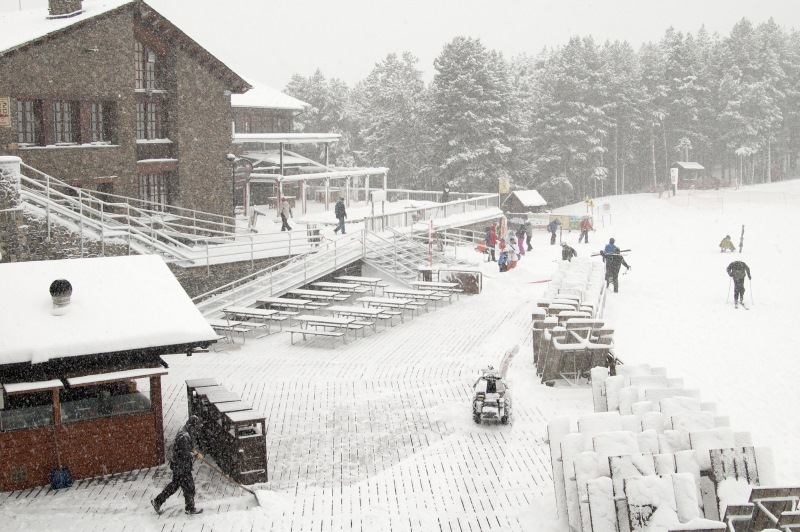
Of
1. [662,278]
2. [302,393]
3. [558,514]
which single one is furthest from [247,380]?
[662,278]

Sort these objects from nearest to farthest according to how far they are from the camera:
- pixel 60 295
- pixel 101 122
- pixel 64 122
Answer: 1. pixel 60 295
2. pixel 64 122
3. pixel 101 122

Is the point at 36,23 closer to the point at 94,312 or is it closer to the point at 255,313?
the point at 255,313

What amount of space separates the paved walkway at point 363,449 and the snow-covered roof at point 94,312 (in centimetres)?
198

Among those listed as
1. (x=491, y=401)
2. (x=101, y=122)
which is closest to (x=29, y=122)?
(x=101, y=122)

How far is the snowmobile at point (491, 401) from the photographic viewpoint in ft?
50.1

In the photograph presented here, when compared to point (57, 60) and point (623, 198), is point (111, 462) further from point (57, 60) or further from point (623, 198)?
point (623, 198)

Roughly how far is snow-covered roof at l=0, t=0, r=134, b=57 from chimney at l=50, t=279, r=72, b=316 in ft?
46.1

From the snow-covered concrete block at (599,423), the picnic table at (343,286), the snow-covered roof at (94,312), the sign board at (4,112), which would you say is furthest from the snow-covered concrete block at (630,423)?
the sign board at (4,112)

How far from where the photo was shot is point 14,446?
42.4ft

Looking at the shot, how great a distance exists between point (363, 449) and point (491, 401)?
7.63 feet

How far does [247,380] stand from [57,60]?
13624 mm

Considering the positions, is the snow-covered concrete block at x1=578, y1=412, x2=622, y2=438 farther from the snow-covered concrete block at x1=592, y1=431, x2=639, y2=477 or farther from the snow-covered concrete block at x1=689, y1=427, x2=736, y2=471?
the snow-covered concrete block at x1=689, y1=427, x2=736, y2=471

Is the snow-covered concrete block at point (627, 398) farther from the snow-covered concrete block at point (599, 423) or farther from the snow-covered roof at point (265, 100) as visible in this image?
the snow-covered roof at point (265, 100)

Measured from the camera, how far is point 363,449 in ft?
48.0
